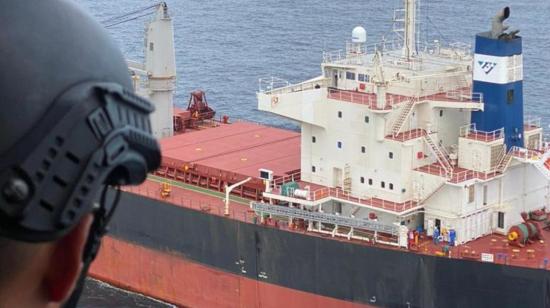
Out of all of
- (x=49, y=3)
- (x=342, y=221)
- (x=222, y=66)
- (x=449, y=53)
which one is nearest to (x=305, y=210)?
(x=342, y=221)

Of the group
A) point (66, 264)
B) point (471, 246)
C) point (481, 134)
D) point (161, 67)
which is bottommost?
point (471, 246)

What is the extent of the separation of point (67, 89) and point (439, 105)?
20035mm

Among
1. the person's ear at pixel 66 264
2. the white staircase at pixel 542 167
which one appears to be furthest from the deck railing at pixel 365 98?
the person's ear at pixel 66 264

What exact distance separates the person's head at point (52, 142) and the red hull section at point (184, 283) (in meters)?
19.5

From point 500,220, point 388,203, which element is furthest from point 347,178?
point 500,220

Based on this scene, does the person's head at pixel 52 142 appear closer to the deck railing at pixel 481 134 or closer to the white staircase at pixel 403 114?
the deck railing at pixel 481 134

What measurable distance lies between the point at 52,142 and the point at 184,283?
22383 mm

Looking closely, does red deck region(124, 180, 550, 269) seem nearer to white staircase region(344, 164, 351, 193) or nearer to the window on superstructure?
white staircase region(344, 164, 351, 193)

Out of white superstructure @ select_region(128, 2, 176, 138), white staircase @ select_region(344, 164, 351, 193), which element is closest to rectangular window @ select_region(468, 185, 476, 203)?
white staircase @ select_region(344, 164, 351, 193)

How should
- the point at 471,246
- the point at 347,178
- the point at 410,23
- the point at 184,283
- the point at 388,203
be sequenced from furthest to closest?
the point at 184,283
the point at 410,23
the point at 347,178
the point at 388,203
the point at 471,246

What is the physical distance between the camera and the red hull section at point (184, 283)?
70.3 ft

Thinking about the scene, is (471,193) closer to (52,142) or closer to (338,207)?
(338,207)

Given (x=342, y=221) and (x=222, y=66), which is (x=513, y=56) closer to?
(x=342, y=221)

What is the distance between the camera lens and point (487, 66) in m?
20.5
